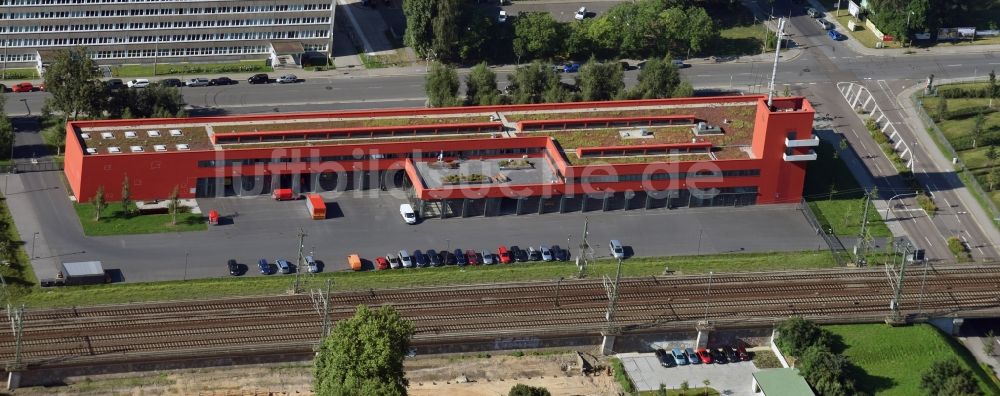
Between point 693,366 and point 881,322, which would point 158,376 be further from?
point 881,322

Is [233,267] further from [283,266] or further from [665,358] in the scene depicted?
[665,358]

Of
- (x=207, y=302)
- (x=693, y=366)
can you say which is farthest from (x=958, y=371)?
(x=207, y=302)

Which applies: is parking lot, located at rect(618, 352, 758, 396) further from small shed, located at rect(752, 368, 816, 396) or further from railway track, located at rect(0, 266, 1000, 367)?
railway track, located at rect(0, 266, 1000, 367)

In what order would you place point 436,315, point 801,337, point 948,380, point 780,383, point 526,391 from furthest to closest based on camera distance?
1. point 436,315
2. point 801,337
3. point 780,383
4. point 948,380
5. point 526,391

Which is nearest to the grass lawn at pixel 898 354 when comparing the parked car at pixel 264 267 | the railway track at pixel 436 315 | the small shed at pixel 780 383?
the railway track at pixel 436 315

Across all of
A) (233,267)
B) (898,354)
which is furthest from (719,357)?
(233,267)

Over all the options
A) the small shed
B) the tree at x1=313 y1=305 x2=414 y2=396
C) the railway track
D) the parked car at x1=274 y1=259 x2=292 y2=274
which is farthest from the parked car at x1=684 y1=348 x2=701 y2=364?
the parked car at x1=274 y1=259 x2=292 y2=274

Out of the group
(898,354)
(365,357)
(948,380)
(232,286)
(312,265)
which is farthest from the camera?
(312,265)
